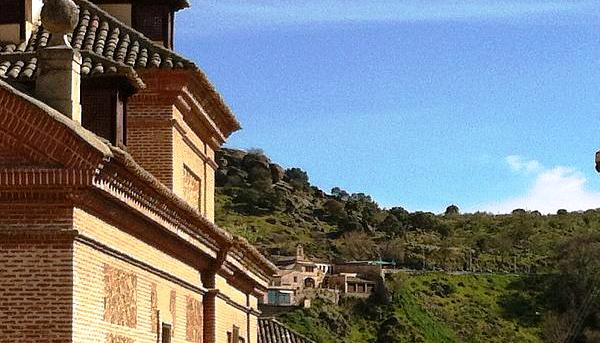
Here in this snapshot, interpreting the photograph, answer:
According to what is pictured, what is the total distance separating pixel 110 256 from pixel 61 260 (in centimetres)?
119

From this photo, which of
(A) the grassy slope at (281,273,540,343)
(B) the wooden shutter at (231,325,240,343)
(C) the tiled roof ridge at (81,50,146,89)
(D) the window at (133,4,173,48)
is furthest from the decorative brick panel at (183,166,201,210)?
(A) the grassy slope at (281,273,540,343)

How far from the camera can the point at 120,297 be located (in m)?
14.4

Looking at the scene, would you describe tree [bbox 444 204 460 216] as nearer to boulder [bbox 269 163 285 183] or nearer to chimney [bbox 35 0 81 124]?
boulder [bbox 269 163 285 183]

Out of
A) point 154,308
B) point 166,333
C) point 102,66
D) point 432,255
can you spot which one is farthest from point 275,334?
point 432,255

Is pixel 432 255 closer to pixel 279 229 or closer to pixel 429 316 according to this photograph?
pixel 279 229

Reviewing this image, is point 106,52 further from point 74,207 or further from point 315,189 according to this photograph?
point 315,189

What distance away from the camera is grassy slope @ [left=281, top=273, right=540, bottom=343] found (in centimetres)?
10981

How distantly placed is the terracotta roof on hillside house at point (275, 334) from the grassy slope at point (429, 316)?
69.9 meters

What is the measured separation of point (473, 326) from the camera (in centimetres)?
11475

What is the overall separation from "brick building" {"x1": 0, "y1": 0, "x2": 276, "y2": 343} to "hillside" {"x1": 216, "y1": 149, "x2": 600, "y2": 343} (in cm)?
8412

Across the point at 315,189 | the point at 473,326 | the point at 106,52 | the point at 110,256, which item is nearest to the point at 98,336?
the point at 110,256

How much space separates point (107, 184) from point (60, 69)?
4.02ft

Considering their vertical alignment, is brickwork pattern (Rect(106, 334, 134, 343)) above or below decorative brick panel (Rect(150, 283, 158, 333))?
below

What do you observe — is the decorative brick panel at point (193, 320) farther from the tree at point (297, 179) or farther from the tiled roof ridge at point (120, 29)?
the tree at point (297, 179)
